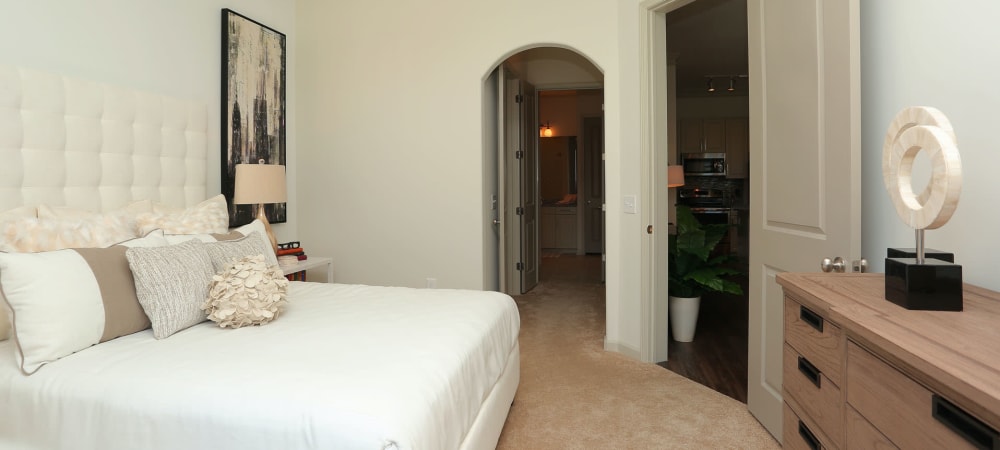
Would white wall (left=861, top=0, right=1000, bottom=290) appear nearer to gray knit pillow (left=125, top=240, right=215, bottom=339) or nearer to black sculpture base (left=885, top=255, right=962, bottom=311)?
black sculpture base (left=885, top=255, right=962, bottom=311)

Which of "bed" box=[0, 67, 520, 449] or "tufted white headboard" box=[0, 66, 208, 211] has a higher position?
"tufted white headboard" box=[0, 66, 208, 211]

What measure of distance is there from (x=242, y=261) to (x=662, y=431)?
2015 millimetres

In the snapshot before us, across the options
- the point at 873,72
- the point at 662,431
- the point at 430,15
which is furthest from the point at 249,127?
the point at 873,72

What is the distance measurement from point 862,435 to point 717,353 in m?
2.75

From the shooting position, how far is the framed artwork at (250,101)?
3621 mm

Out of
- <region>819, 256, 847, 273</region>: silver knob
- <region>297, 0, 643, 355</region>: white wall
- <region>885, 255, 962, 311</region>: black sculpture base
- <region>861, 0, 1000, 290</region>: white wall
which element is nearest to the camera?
<region>885, 255, 962, 311</region>: black sculpture base

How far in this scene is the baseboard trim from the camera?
139 inches

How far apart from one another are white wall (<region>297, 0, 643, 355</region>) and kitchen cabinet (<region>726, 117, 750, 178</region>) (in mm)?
5454

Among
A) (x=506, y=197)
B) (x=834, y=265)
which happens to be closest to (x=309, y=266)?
(x=506, y=197)

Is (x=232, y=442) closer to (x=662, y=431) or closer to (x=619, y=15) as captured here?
(x=662, y=431)

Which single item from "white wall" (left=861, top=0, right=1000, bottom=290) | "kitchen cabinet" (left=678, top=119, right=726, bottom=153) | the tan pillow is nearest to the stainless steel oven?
"kitchen cabinet" (left=678, top=119, right=726, bottom=153)

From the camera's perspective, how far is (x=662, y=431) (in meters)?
2.46

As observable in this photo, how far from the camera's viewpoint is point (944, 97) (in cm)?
156

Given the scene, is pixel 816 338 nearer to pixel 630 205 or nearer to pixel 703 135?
pixel 630 205
